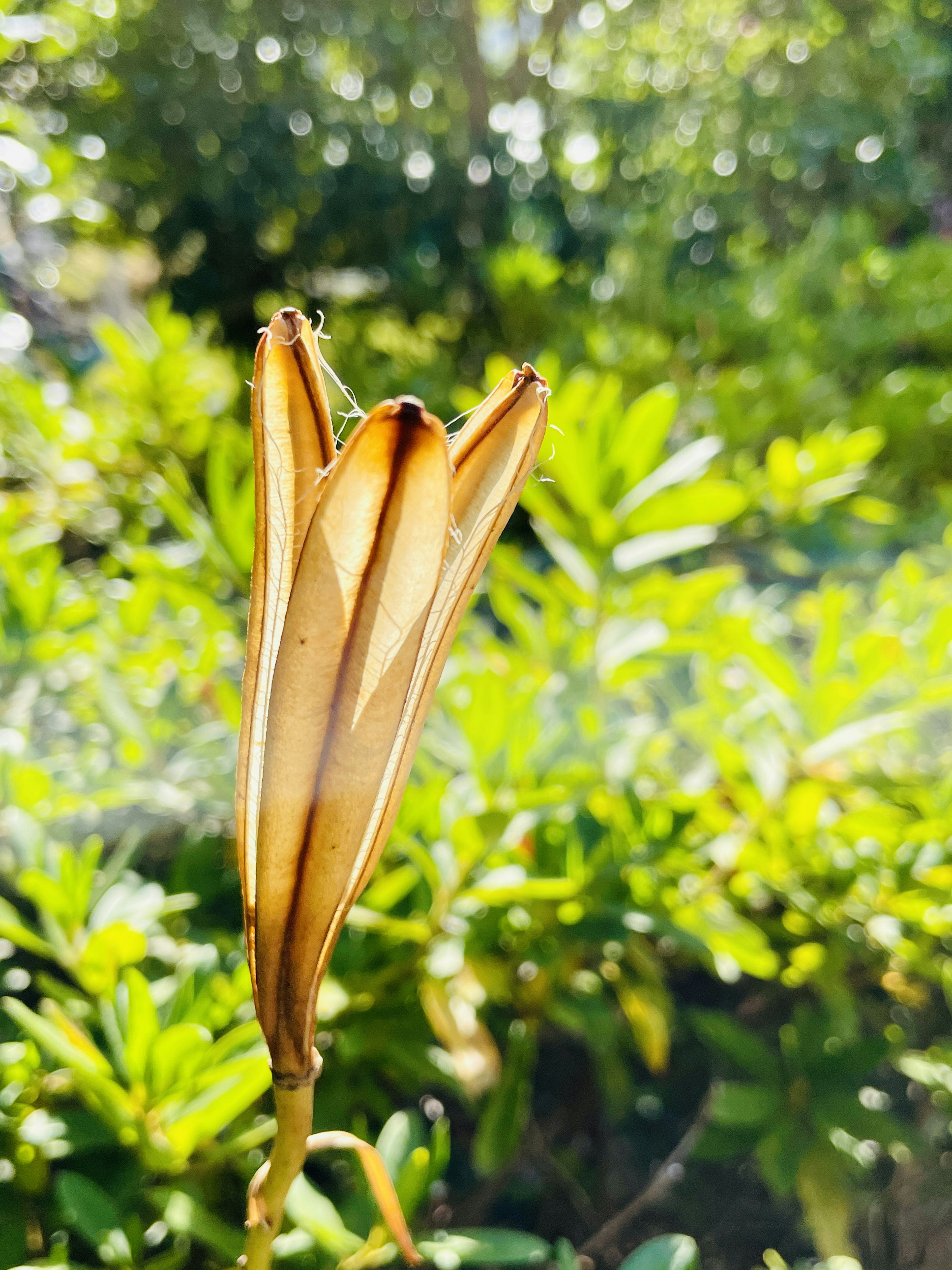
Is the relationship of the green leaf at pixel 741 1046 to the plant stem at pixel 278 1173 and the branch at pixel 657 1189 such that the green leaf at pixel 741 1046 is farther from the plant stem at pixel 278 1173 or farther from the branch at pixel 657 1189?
the plant stem at pixel 278 1173

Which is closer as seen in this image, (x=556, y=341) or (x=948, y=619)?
(x=948, y=619)

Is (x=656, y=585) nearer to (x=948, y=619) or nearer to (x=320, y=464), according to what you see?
(x=948, y=619)

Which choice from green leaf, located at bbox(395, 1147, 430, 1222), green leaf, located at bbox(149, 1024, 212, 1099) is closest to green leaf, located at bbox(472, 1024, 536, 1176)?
green leaf, located at bbox(395, 1147, 430, 1222)

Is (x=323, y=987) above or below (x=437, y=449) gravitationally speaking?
below

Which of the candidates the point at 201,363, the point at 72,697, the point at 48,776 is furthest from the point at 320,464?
the point at 201,363

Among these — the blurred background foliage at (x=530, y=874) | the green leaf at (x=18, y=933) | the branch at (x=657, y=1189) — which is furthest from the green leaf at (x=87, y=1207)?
the branch at (x=657, y=1189)

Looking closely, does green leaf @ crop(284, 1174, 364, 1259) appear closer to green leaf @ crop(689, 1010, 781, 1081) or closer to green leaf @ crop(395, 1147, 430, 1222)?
green leaf @ crop(395, 1147, 430, 1222)

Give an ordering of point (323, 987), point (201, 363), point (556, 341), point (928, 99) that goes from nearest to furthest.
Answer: point (323, 987), point (201, 363), point (556, 341), point (928, 99)
